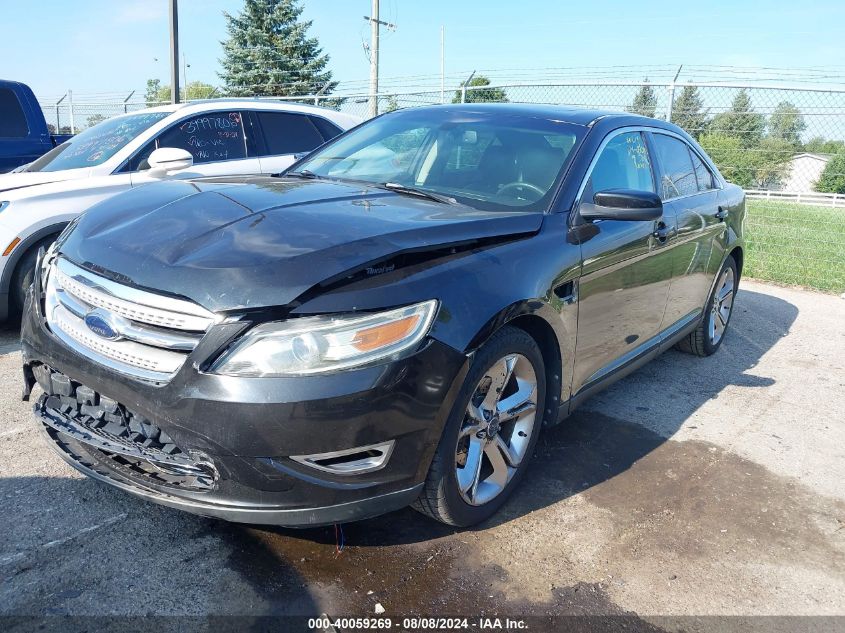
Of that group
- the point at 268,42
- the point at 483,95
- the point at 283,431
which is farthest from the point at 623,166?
the point at 268,42

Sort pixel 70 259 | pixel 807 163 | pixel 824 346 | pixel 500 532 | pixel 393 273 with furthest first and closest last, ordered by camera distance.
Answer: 1. pixel 807 163
2. pixel 824 346
3. pixel 500 532
4. pixel 70 259
5. pixel 393 273

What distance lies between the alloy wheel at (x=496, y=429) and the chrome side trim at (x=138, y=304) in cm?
102

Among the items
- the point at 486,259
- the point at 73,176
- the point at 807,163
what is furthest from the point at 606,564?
the point at 807,163

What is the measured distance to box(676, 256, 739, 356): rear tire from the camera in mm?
5156

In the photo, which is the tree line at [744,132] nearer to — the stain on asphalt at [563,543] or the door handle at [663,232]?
the door handle at [663,232]

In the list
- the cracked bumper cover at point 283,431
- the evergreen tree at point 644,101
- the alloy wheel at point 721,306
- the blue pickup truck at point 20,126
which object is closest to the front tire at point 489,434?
the cracked bumper cover at point 283,431

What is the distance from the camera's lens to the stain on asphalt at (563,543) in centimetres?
240

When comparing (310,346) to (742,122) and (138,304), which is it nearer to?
(138,304)

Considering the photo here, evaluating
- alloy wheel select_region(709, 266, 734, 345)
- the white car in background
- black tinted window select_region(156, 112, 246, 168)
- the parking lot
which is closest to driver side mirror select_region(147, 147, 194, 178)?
the white car in background

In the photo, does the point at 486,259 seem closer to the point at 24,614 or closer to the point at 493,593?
the point at 493,593

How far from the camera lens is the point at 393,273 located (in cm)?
230

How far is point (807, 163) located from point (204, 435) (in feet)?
44.6

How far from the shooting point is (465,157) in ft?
11.6

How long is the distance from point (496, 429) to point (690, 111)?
987 centimetres
